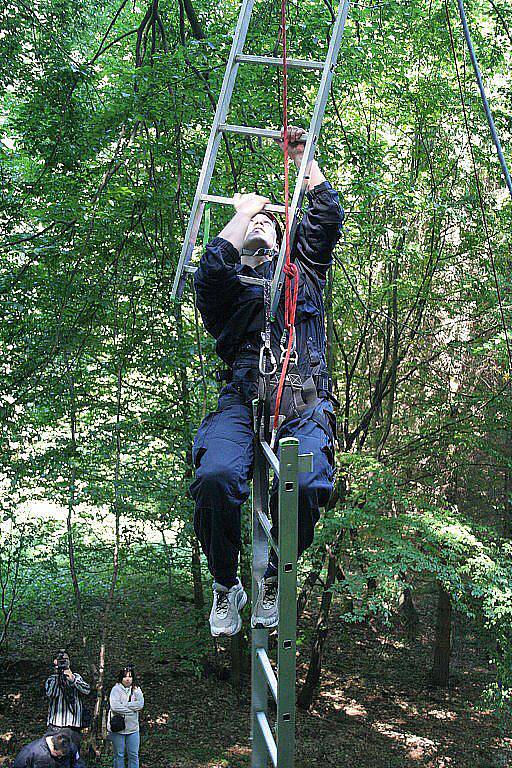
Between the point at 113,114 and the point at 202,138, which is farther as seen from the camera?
the point at 202,138

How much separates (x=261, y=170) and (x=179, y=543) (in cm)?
339

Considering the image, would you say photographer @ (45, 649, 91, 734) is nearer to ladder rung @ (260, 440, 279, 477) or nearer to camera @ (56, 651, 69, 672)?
camera @ (56, 651, 69, 672)

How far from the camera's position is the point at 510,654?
6.69m

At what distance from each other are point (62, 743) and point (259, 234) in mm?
3463

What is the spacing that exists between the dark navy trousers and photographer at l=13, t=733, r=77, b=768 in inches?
107

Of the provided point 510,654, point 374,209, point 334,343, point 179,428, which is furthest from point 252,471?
point 334,343

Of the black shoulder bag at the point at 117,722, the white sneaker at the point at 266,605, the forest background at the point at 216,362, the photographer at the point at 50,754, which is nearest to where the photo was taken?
the white sneaker at the point at 266,605

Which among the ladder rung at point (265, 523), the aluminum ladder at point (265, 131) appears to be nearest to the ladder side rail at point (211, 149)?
the aluminum ladder at point (265, 131)

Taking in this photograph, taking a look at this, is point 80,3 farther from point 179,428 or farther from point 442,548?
point 442,548

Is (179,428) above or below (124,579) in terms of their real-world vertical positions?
above

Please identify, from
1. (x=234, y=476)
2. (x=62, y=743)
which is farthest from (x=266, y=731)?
(x=62, y=743)

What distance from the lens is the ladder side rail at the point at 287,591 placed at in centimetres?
160

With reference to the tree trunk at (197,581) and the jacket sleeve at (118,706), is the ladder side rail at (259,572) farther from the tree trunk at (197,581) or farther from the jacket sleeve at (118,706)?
the tree trunk at (197,581)

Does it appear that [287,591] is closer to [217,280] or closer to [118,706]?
A: [217,280]
